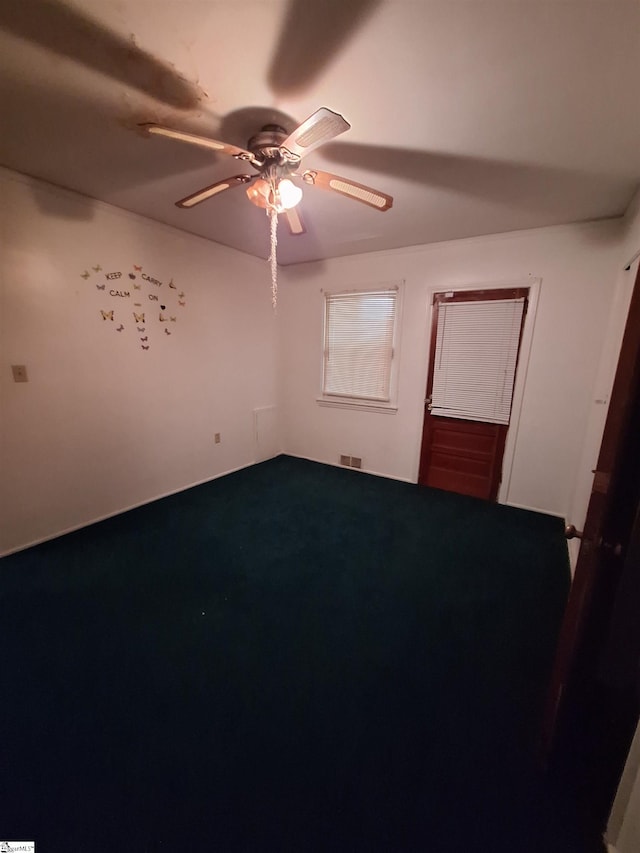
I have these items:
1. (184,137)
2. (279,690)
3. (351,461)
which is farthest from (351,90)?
(351,461)

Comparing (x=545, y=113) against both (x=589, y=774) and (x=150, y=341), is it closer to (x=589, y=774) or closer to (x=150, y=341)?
(x=589, y=774)

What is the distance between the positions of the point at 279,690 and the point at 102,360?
2557 mm

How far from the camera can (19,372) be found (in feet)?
7.13

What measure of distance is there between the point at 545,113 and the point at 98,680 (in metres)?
3.13

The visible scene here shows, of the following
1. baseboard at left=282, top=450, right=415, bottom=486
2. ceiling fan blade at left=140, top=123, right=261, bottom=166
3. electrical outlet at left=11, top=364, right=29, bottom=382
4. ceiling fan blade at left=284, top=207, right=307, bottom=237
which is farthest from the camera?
baseboard at left=282, top=450, right=415, bottom=486

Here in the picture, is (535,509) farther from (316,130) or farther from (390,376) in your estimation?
(316,130)

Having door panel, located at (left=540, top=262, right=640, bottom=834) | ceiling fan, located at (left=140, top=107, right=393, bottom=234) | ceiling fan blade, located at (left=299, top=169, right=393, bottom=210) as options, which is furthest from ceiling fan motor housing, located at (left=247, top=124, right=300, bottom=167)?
door panel, located at (left=540, top=262, right=640, bottom=834)

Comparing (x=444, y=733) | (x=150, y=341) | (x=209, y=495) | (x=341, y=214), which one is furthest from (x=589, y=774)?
(x=150, y=341)

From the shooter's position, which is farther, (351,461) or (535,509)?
(351,461)

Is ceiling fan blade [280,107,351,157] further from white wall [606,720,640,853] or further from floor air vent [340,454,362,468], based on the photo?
floor air vent [340,454,362,468]

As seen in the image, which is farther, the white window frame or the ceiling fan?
the white window frame

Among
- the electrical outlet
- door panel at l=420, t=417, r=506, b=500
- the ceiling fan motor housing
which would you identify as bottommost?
door panel at l=420, t=417, r=506, b=500

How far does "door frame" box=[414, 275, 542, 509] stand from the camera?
9.09ft

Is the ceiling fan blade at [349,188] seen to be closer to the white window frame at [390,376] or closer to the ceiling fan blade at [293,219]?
the ceiling fan blade at [293,219]
